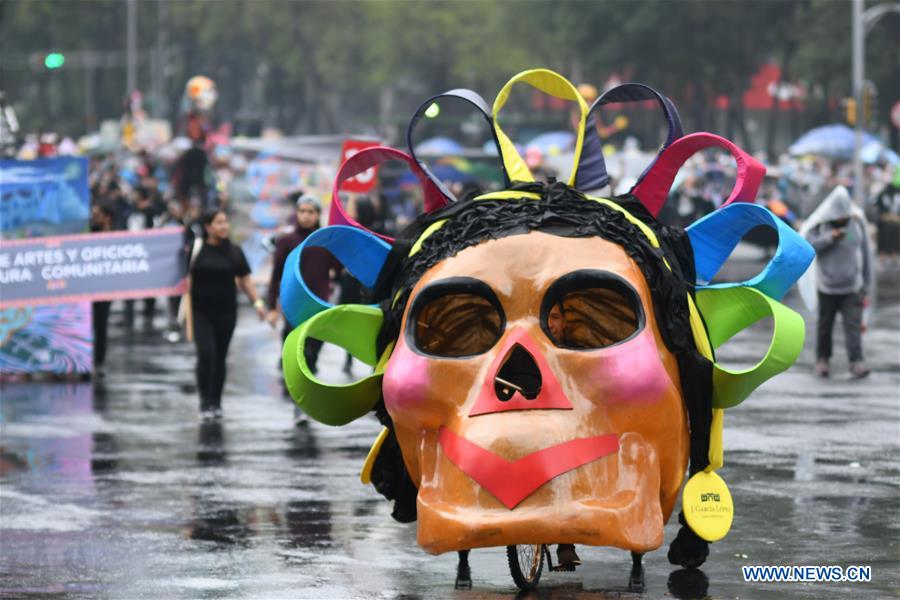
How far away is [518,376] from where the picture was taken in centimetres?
839

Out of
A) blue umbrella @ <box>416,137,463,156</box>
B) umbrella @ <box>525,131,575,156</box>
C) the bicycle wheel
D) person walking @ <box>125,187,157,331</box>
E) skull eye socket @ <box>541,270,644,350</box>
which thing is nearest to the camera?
skull eye socket @ <box>541,270,644,350</box>

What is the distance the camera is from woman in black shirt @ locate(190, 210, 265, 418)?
52.6ft

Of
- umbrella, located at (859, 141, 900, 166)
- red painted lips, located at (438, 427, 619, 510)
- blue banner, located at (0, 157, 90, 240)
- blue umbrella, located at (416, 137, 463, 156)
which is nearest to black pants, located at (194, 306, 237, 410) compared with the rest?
blue banner, located at (0, 157, 90, 240)

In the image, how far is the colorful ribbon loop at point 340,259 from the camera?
9211 millimetres

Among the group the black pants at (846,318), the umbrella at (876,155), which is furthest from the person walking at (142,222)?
the umbrella at (876,155)

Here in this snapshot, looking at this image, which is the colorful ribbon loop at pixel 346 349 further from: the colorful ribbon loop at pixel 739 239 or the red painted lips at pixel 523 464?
the colorful ribbon loop at pixel 739 239

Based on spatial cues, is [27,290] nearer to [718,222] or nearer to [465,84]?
[718,222]

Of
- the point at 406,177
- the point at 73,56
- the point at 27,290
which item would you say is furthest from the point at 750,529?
the point at 73,56

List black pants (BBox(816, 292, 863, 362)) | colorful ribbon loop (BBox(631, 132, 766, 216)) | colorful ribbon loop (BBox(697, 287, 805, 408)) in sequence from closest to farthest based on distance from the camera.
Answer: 1. colorful ribbon loop (BBox(697, 287, 805, 408))
2. colorful ribbon loop (BBox(631, 132, 766, 216))
3. black pants (BBox(816, 292, 863, 362))

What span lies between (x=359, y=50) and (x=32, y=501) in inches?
3076

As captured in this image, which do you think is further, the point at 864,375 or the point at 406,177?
the point at 406,177

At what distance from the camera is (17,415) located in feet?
55.5

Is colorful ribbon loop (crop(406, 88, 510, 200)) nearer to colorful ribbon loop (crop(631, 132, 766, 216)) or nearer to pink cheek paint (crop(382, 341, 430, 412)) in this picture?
colorful ribbon loop (crop(631, 132, 766, 216))

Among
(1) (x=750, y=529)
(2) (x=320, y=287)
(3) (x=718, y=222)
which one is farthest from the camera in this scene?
(2) (x=320, y=287)
